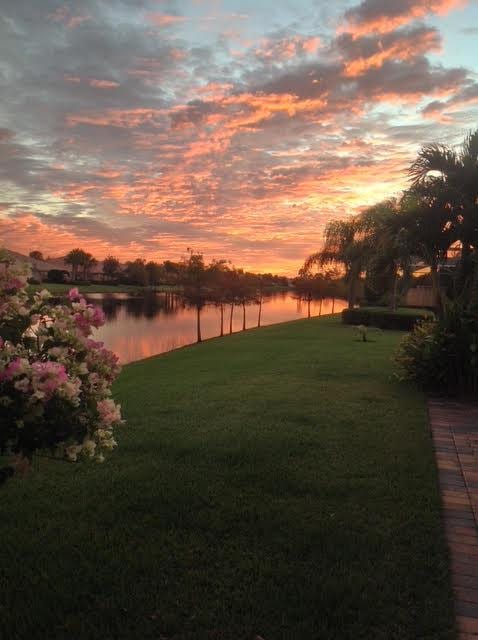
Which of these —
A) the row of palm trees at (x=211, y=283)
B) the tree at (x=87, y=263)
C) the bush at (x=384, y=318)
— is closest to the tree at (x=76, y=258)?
the tree at (x=87, y=263)

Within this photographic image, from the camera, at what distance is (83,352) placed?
290cm

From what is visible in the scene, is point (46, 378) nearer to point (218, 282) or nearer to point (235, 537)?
point (235, 537)

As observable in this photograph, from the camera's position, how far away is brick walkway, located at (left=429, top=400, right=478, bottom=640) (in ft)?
9.15

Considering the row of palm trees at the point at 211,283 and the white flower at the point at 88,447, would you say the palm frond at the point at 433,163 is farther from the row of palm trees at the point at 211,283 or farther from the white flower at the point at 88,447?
the row of palm trees at the point at 211,283

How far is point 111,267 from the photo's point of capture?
414 ft

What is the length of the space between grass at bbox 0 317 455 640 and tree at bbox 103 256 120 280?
12195cm

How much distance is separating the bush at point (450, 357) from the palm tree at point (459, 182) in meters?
1.65

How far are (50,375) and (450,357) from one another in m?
7.92

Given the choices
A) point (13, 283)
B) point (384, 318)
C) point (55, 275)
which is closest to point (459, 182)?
point (13, 283)

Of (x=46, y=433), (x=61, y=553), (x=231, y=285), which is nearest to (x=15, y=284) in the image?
(x=46, y=433)

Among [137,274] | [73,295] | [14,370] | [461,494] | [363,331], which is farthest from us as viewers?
[137,274]

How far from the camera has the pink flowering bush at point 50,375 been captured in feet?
7.81

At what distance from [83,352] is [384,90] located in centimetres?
1195

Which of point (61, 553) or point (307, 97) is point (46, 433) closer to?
point (61, 553)
